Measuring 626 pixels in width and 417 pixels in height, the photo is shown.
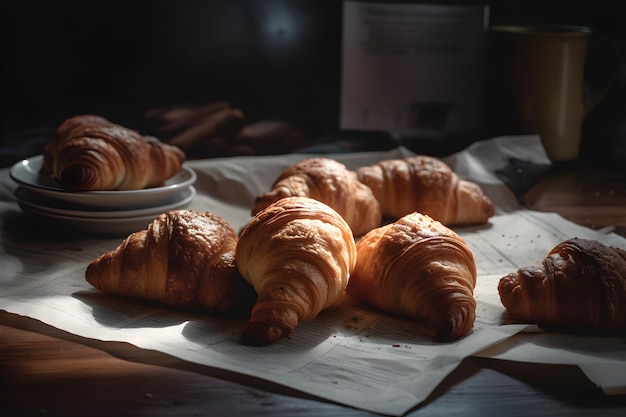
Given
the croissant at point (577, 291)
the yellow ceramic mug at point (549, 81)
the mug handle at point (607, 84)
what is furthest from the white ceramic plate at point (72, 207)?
the mug handle at point (607, 84)

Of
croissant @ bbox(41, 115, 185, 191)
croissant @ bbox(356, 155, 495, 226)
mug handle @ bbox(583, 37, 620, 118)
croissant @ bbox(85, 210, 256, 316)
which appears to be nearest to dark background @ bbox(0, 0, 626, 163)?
mug handle @ bbox(583, 37, 620, 118)

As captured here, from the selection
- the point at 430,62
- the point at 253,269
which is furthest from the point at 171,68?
the point at 253,269

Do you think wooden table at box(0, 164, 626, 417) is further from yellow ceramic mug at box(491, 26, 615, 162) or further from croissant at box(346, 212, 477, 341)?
yellow ceramic mug at box(491, 26, 615, 162)

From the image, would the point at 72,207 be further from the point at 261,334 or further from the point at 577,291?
the point at 577,291

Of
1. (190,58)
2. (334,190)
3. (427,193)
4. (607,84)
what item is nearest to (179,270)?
(334,190)

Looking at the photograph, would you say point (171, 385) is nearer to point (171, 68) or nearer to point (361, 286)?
point (361, 286)

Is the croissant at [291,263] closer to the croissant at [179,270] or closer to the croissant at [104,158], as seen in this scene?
the croissant at [179,270]
